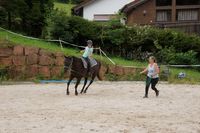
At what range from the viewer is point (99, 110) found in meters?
18.9

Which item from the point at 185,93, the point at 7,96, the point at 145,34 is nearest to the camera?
the point at 7,96

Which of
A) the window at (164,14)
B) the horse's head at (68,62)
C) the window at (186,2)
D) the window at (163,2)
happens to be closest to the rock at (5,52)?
the horse's head at (68,62)

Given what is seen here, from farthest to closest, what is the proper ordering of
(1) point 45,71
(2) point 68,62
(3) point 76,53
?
(3) point 76,53 < (1) point 45,71 < (2) point 68,62

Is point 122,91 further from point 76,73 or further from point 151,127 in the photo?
point 151,127

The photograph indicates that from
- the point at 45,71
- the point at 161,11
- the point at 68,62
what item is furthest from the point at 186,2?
the point at 68,62

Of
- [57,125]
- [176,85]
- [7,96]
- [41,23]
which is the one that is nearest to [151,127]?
[57,125]

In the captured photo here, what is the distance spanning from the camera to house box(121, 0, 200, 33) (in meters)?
43.7

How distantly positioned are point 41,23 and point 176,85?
11.5m

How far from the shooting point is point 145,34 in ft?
114

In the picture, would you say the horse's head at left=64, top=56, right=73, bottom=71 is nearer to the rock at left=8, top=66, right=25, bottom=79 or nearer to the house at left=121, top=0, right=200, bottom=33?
the rock at left=8, top=66, right=25, bottom=79

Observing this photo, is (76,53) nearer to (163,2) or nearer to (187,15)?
(163,2)

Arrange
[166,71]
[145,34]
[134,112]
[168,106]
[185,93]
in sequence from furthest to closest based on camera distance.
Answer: [145,34] → [166,71] → [185,93] → [168,106] → [134,112]

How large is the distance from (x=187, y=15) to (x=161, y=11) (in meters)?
2.04

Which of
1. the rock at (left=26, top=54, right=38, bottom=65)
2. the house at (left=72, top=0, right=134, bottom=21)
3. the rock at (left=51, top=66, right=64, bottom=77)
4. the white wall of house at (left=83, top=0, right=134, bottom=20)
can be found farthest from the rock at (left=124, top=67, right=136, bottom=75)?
the white wall of house at (left=83, top=0, right=134, bottom=20)
